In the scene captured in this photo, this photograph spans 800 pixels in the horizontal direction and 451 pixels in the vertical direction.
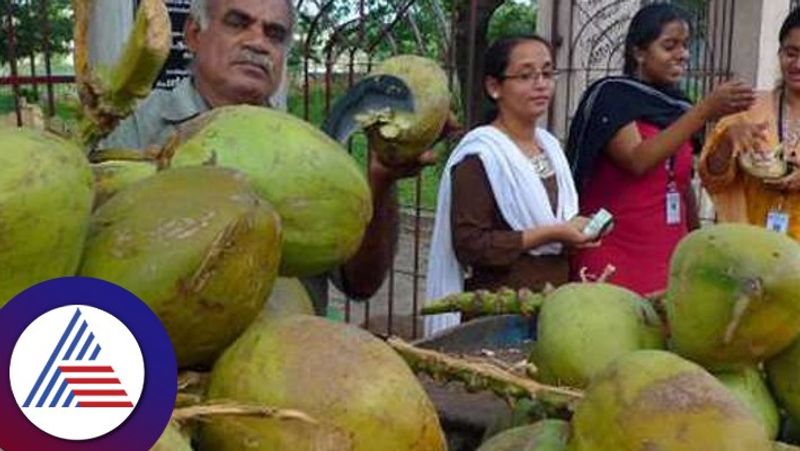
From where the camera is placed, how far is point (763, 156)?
3496 mm

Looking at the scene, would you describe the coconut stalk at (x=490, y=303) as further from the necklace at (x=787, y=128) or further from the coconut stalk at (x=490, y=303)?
the necklace at (x=787, y=128)

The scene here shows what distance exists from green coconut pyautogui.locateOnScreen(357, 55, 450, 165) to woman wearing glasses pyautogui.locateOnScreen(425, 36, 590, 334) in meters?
1.50

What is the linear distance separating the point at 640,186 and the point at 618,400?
248 centimetres

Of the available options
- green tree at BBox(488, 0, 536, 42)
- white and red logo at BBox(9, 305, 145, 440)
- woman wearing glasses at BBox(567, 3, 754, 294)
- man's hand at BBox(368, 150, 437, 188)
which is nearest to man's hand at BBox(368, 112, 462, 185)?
man's hand at BBox(368, 150, 437, 188)

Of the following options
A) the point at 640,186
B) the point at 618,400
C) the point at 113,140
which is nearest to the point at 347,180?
the point at 618,400

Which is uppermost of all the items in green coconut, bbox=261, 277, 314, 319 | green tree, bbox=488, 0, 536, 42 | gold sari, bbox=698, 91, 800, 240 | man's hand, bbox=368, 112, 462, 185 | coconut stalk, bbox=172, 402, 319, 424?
green tree, bbox=488, 0, 536, 42

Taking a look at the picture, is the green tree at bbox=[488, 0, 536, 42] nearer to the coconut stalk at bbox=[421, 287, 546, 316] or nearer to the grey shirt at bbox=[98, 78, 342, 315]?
the grey shirt at bbox=[98, 78, 342, 315]

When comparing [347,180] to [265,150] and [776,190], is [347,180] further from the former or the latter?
[776,190]

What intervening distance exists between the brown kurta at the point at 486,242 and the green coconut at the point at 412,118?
148 cm

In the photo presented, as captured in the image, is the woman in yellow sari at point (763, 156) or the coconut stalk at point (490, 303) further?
the woman in yellow sari at point (763, 156)

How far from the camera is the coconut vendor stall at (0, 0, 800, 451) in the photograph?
917 mm

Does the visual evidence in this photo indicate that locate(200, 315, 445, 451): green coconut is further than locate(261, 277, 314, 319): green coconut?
No

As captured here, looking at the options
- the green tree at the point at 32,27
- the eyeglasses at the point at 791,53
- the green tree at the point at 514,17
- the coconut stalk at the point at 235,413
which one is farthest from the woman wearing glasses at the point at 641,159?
the green tree at the point at 514,17

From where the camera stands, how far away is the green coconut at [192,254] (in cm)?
95
